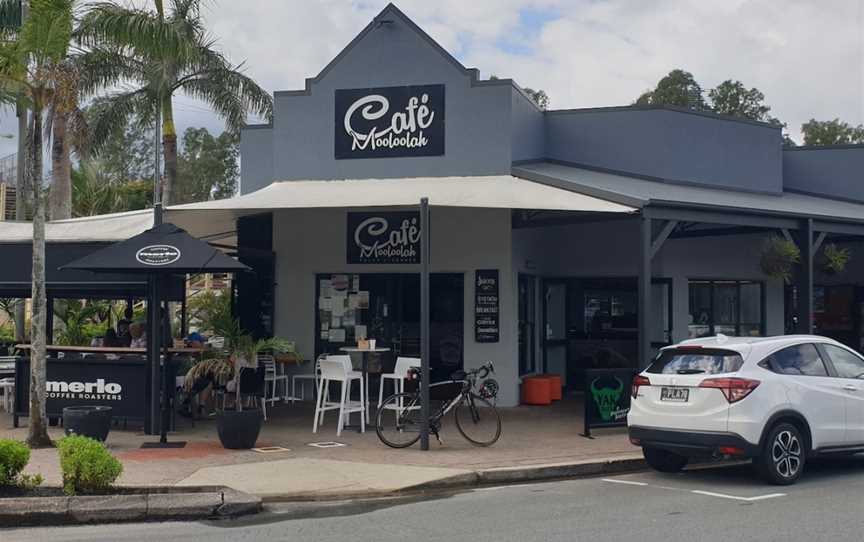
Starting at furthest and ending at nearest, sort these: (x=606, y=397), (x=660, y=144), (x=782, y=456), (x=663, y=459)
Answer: (x=660, y=144) < (x=606, y=397) < (x=663, y=459) < (x=782, y=456)

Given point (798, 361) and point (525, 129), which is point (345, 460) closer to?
point (798, 361)

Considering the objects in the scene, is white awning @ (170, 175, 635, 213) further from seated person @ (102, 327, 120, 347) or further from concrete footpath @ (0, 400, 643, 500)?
concrete footpath @ (0, 400, 643, 500)

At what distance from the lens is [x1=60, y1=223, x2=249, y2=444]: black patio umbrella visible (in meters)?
12.2

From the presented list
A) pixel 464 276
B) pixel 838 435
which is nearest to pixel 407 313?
pixel 464 276

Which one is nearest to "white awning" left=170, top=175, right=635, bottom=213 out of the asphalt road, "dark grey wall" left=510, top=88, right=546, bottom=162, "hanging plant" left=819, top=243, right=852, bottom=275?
"dark grey wall" left=510, top=88, right=546, bottom=162

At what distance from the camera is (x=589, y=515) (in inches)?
335

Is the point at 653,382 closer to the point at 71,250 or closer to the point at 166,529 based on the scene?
the point at 166,529

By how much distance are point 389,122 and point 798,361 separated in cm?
856

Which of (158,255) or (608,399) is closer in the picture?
(158,255)

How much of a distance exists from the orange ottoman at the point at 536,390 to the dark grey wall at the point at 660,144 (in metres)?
4.44

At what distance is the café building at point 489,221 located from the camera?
1593 cm

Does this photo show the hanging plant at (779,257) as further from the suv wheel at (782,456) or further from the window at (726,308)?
the suv wheel at (782,456)

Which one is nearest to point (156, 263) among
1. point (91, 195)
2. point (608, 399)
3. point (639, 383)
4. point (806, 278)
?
point (639, 383)

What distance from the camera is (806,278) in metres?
16.1
